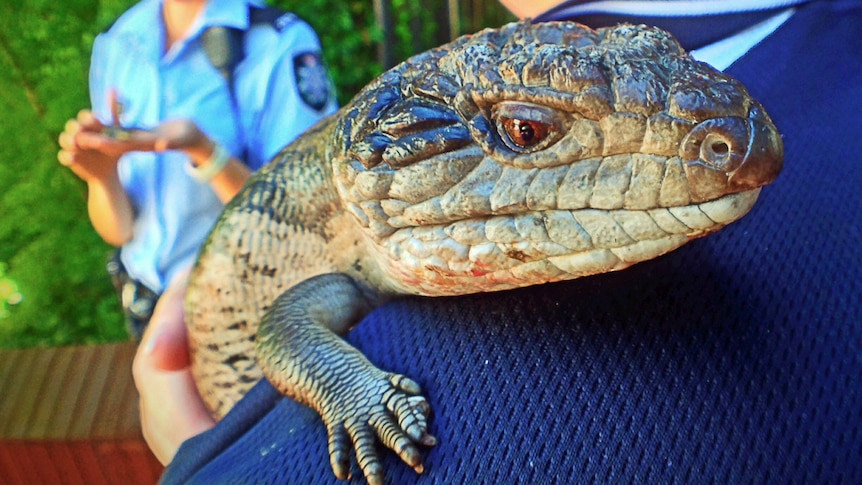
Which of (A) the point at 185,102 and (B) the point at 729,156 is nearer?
(B) the point at 729,156

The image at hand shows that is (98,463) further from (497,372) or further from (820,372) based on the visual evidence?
(820,372)

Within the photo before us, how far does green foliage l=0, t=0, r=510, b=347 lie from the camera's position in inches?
64.6

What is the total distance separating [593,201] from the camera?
0.52 metres

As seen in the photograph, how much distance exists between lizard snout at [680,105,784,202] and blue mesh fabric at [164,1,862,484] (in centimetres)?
18

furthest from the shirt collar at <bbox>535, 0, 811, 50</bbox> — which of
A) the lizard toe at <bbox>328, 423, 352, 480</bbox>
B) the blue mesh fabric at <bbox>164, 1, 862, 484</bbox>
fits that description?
the lizard toe at <bbox>328, 423, 352, 480</bbox>

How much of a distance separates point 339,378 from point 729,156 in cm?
48

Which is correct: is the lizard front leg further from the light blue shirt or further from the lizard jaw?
the light blue shirt

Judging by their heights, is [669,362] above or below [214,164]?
above

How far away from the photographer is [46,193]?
1743mm

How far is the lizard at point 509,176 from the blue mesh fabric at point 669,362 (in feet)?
0.15

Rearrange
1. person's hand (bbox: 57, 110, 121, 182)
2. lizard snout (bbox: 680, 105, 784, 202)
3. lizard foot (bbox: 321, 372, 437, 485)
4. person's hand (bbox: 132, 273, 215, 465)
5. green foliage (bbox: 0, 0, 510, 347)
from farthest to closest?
green foliage (bbox: 0, 0, 510, 347), person's hand (bbox: 57, 110, 121, 182), person's hand (bbox: 132, 273, 215, 465), lizard foot (bbox: 321, 372, 437, 485), lizard snout (bbox: 680, 105, 784, 202)

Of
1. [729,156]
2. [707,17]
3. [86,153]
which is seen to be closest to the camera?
→ [729,156]

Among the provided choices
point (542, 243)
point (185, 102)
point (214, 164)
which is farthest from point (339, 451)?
point (185, 102)

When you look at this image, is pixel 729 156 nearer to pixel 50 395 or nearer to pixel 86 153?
pixel 86 153
